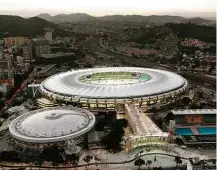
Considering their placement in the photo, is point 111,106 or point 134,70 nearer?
point 111,106

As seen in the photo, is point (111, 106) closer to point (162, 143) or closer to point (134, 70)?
point (162, 143)

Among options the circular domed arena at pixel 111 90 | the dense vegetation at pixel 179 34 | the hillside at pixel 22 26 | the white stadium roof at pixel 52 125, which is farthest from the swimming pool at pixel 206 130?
the hillside at pixel 22 26

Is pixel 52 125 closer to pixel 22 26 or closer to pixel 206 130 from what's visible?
pixel 206 130

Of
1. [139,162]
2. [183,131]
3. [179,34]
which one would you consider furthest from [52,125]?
[179,34]

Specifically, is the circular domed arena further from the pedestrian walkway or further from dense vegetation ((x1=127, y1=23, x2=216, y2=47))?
dense vegetation ((x1=127, y1=23, x2=216, y2=47))

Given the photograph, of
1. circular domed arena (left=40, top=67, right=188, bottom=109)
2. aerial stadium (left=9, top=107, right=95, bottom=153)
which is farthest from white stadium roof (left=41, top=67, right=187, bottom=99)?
aerial stadium (left=9, top=107, right=95, bottom=153)

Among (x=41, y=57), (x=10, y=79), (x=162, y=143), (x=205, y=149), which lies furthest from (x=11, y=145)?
(x=41, y=57)
